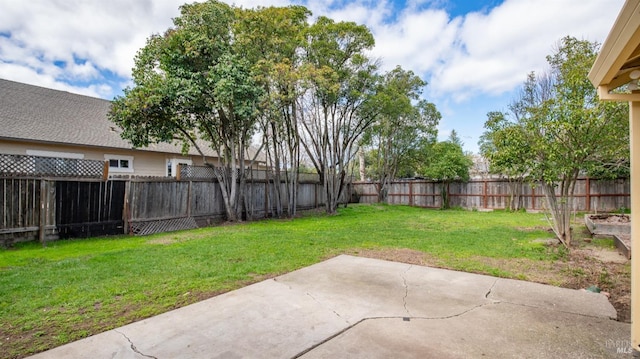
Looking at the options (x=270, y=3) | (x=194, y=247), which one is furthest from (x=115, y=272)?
(x=270, y=3)

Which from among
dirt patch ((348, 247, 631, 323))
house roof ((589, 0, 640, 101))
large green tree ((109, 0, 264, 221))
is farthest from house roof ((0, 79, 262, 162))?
house roof ((589, 0, 640, 101))

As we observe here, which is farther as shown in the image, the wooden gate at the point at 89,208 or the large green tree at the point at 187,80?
the large green tree at the point at 187,80

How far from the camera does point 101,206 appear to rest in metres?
7.69

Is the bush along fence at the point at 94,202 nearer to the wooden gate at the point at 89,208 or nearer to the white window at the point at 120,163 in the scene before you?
the wooden gate at the point at 89,208

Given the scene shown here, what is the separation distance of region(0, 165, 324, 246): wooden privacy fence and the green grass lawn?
1.52 ft

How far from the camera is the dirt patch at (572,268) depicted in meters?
3.70

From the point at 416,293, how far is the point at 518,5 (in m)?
7.66

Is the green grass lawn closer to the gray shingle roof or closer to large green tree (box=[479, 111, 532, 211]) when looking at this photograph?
large green tree (box=[479, 111, 532, 211])

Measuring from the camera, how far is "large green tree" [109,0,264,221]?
829 cm

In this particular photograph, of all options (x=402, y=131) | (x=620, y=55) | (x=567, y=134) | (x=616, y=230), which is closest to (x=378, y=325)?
(x=620, y=55)

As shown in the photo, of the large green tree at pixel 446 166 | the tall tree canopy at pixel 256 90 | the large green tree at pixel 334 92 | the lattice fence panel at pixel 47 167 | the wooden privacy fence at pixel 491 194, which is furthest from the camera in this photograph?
the large green tree at pixel 446 166

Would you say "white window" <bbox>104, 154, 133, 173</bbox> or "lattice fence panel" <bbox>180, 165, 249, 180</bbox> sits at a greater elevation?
"white window" <bbox>104, 154, 133, 173</bbox>

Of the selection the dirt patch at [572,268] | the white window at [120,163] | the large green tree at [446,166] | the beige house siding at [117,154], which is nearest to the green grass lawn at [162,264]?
the dirt patch at [572,268]

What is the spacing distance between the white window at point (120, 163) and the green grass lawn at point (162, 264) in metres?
6.14
